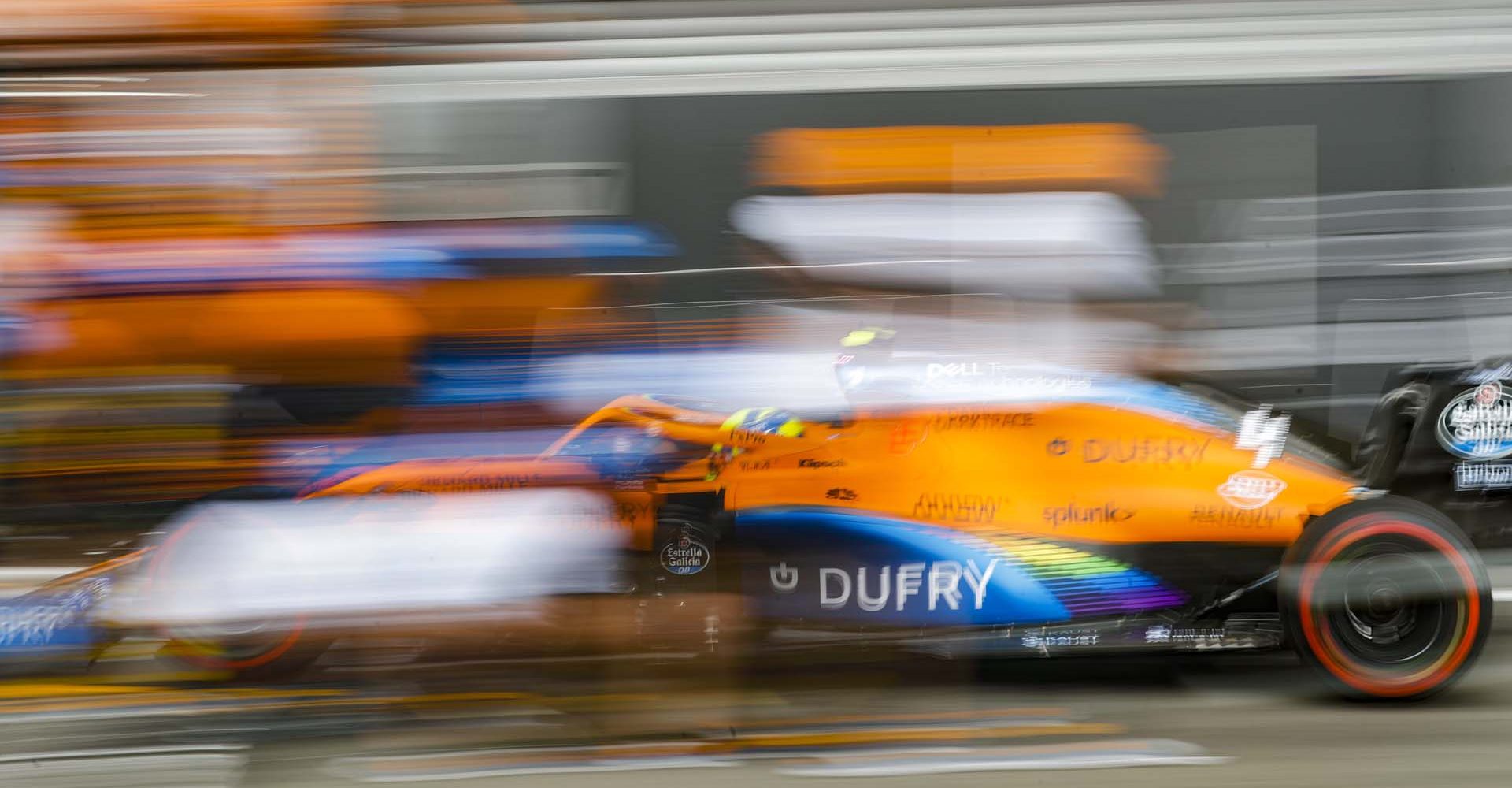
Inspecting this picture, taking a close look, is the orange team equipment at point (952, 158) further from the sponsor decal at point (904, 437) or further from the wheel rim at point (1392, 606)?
the wheel rim at point (1392, 606)

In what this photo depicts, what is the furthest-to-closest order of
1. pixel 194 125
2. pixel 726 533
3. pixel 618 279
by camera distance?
pixel 726 533 → pixel 618 279 → pixel 194 125

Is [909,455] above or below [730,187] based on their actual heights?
below

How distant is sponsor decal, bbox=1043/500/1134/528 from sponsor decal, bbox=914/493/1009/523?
0.41ft

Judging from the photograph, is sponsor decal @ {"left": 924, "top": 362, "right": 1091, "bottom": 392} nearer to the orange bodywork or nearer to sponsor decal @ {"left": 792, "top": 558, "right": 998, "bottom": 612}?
the orange bodywork

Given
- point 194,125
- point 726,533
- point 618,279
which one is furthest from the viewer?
point 726,533

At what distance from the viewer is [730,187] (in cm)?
308

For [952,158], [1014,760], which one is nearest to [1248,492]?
[1014,760]

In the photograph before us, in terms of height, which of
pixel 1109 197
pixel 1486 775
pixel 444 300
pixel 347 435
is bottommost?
pixel 1486 775

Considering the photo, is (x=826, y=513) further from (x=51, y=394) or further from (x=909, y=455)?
(x=51, y=394)

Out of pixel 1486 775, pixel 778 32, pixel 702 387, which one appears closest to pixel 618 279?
pixel 702 387

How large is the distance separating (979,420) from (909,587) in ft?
1.50

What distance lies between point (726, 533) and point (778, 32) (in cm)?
124

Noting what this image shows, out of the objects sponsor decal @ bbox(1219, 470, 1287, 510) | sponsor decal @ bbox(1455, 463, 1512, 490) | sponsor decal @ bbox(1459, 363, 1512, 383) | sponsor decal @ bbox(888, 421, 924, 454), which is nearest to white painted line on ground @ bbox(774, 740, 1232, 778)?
sponsor decal @ bbox(1219, 470, 1287, 510)

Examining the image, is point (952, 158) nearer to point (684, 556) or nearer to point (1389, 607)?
point (684, 556)
